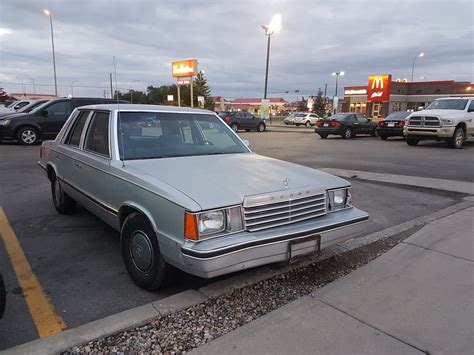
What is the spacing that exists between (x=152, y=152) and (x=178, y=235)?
4.58 feet

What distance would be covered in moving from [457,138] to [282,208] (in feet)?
48.0

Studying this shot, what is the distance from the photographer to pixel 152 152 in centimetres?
389

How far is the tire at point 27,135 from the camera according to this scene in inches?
565

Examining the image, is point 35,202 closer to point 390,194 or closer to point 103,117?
point 103,117

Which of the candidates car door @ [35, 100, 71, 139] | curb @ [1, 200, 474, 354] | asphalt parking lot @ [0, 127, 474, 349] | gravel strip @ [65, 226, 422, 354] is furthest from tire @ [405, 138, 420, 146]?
car door @ [35, 100, 71, 139]

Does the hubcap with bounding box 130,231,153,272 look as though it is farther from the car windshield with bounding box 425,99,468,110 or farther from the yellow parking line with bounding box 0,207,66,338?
the car windshield with bounding box 425,99,468,110

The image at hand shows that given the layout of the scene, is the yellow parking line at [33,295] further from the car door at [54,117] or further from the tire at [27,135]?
the tire at [27,135]

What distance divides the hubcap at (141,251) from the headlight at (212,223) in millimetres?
634

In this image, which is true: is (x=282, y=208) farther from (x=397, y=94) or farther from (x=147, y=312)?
(x=397, y=94)

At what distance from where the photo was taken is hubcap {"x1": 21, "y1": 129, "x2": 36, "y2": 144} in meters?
14.4

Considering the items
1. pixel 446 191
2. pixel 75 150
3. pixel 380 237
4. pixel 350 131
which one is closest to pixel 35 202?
pixel 75 150

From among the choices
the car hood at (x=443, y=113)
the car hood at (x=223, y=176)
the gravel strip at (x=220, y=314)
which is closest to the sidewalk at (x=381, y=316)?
the gravel strip at (x=220, y=314)

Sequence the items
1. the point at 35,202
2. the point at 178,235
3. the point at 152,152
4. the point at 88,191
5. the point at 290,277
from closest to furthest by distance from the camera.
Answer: the point at 178,235
the point at 290,277
the point at 152,152
the point at 88,191
the point at 35,202

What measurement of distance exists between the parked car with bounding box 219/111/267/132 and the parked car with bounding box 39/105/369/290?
2360 centimetres
